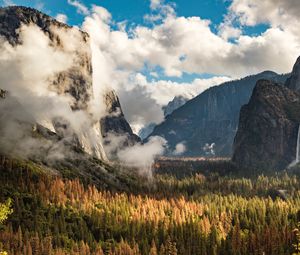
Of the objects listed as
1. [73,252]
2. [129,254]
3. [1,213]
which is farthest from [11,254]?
[1,213]

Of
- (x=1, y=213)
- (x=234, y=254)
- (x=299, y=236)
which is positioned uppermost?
(x=1, y=213)

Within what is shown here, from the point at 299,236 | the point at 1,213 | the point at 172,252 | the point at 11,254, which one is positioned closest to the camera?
the point at 1,213

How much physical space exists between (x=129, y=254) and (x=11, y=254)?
168ft

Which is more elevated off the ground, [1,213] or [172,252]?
[1,213]

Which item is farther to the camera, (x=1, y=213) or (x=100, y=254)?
(x=100, y=254)

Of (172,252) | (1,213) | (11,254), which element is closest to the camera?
(1,213)

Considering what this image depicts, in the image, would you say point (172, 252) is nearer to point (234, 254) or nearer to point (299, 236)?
point (234, 254)

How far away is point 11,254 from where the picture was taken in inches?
7101

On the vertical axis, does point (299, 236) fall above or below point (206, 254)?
above

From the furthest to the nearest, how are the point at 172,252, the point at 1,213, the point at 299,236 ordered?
the point at 172,252, the point at 299,236, the point at 1,213

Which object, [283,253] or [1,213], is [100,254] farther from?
[1,213]

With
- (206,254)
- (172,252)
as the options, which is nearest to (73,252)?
(172,252)

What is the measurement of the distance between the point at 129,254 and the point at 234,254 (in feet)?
155

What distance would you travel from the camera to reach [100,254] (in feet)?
628
